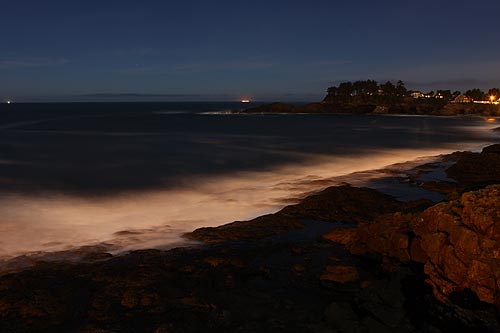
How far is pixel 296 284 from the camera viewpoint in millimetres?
9734

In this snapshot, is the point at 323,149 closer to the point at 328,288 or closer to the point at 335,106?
the point at 328,288

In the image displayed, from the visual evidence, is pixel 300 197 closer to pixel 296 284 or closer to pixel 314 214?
pixel 314 214

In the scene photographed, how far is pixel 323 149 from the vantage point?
143ft

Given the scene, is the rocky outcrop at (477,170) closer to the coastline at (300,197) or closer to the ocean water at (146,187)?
the coastline at (300,197)

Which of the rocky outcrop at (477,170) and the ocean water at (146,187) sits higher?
the rocky outcrop at (477,170)

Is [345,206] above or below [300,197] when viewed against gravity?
above

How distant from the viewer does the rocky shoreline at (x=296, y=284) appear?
26.0 ft

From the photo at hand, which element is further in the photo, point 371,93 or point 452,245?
point 371,93

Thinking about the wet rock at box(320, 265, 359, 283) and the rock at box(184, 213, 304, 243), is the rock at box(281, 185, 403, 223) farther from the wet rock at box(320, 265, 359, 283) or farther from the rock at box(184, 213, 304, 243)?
the wet rock at box(320, 265, 359, 283)

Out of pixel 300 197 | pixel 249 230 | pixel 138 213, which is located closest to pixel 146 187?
pixel 138 213

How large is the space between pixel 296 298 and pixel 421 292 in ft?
8.46

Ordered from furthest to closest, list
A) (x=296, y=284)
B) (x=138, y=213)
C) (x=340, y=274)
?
(x=138, y=213) → (x=340, y=274) → (x=296, y=284)

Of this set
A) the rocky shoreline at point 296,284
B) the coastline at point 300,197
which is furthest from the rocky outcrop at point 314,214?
the coastline at point 300,197

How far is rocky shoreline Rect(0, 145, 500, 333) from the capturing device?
7914 mm
